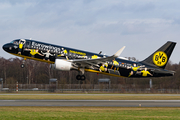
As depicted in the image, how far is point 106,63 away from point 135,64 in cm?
461

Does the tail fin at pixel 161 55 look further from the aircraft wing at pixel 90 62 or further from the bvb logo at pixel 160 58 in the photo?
the aircraft wing at pixel 90 62

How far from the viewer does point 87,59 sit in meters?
34.2

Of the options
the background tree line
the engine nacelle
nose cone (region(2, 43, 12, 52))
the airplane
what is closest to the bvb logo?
the airplane

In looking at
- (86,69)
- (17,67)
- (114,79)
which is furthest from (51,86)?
(86,69)

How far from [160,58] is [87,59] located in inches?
492

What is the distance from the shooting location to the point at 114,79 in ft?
308

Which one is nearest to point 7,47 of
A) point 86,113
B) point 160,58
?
point 86,113

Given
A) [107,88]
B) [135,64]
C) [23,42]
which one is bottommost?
[107,88]

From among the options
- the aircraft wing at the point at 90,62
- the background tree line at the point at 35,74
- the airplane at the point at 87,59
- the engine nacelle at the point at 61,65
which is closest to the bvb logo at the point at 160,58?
the airplane at the point at 87,59

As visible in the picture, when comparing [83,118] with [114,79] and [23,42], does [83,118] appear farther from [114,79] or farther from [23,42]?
[114,79]

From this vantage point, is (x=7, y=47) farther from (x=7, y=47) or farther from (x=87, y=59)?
(x=87, y=59)

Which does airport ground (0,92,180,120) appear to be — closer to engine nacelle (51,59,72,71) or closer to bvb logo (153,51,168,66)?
engine nacelle (51,59,72,71)

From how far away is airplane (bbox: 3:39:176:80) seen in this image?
1283 inches

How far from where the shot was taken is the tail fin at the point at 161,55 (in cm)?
3928
